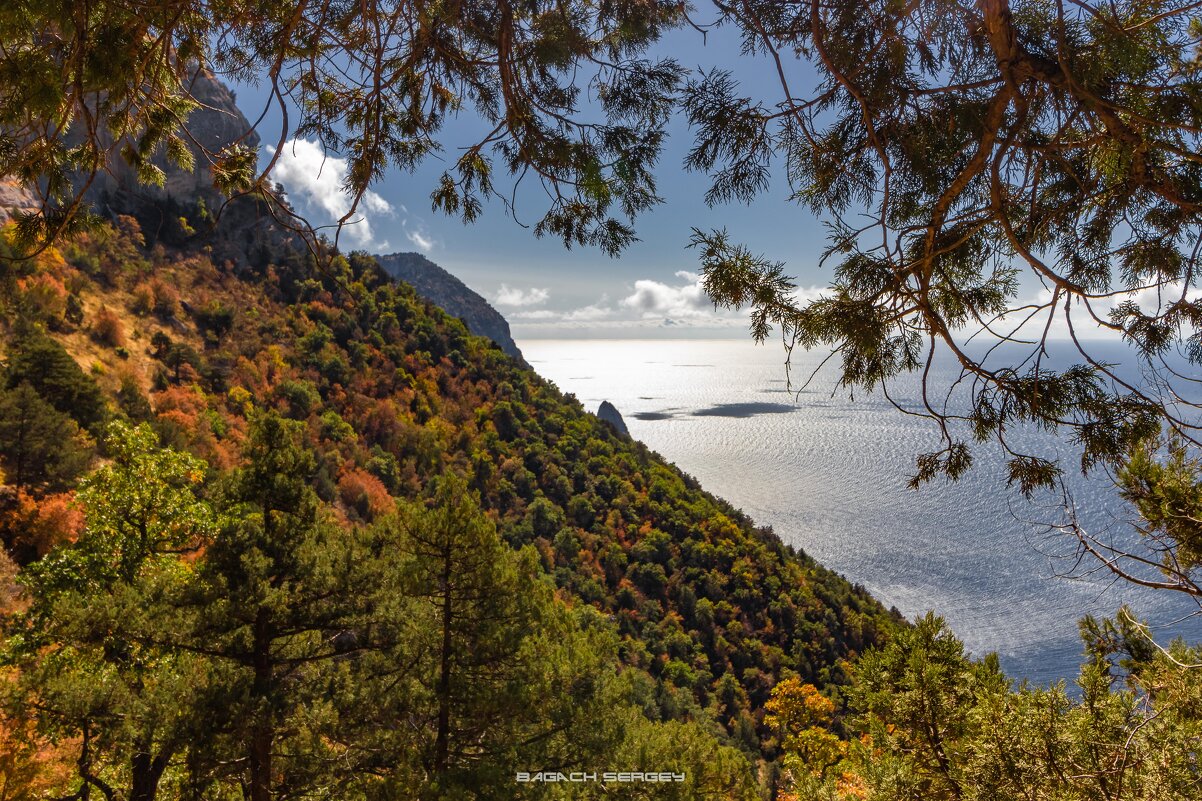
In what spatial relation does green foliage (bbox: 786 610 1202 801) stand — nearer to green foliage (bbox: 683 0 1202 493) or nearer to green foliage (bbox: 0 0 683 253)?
green foliage (bbox: 683 0 1202 493)

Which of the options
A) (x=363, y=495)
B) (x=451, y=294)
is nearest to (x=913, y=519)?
(x=363, y=495)

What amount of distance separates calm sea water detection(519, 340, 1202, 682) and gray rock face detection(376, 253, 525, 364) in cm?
5768

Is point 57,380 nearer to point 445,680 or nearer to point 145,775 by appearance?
point 145,775

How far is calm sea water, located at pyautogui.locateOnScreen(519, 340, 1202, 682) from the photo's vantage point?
2661cm

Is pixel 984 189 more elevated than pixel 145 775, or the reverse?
pixel 984 189

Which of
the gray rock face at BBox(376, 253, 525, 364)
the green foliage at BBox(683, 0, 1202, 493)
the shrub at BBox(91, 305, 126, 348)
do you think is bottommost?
the green foliage at BBox(683, 0, 1202, 493)

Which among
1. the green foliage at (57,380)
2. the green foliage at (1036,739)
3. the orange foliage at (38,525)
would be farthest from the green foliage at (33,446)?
→ the green foliage at (1036,739)

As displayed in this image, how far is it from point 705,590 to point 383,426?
22.0 metres

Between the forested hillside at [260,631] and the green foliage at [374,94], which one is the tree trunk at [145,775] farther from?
the green foliage at [374,94]

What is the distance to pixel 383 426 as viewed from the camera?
3334 centimetres

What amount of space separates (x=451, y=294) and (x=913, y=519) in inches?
4359

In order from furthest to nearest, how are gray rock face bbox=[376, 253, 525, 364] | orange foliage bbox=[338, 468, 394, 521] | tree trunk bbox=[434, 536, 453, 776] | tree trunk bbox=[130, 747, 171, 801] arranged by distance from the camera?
gray rock face bbox=[376, 253, 525, 364]
orange foliage bbox=[338, 468, 394, 521]
tree trunk bbox=[434, 536, 453, 776]
tree trunk bbox=[130, 747, 171, 801]

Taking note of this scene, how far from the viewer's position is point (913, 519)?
42.8 metres

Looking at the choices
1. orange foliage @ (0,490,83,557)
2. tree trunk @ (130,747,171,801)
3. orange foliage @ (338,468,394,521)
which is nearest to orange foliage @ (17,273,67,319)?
orange foliage @ (338,468,394,521)
